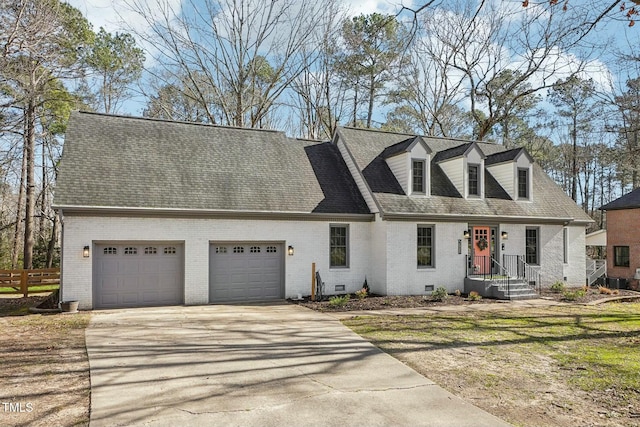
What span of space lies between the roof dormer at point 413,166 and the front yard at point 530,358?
5.86 m

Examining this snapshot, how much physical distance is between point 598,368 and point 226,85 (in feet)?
81.6

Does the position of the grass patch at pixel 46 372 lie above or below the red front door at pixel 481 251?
below

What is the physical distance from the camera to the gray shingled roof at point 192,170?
13719 mm

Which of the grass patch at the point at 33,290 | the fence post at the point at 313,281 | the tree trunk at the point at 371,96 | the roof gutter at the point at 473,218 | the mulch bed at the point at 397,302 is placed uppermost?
the tree trunk at the point at 371,96

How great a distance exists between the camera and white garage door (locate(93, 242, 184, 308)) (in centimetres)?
1330

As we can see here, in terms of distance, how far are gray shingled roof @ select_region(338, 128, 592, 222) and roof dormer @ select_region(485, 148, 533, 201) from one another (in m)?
0.29

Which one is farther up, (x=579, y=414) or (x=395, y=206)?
(x=395, y=206)

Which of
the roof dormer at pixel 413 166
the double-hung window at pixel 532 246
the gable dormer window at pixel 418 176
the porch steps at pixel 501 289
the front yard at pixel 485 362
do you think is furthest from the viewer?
the double-hung window at pixel 532 246

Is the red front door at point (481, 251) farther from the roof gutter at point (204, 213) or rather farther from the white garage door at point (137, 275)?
the white garage door at point (137, 275)

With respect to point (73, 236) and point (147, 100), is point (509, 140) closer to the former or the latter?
point (147, 100)

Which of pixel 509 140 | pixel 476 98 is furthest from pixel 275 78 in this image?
pixel 509 140

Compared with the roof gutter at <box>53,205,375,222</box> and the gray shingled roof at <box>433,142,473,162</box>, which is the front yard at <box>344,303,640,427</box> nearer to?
the roof gutter at <box>53,205,375,222</box>

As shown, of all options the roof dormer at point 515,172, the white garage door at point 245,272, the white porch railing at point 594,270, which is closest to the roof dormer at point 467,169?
the roof dormer at point 515,172

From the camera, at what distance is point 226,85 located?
27422mm
